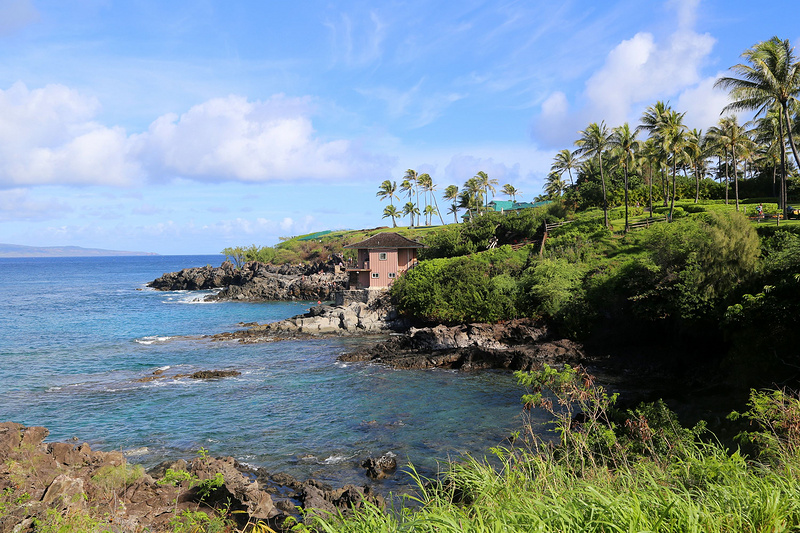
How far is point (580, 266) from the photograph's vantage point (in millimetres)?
40531

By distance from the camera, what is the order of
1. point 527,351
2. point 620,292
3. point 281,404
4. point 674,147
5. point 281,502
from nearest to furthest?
point 281,502 < point 281,404 < point 527,351 < point 620,292 < point 674,147

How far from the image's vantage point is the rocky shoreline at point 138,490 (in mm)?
11625

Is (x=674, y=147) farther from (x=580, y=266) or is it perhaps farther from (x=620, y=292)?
(x=620, y=292)

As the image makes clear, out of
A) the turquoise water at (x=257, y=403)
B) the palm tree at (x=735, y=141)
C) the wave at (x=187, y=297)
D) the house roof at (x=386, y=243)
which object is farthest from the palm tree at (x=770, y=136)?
the wave at (x=187, y=297)

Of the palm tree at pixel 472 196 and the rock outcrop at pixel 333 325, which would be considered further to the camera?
the palm tree at pixel 472 196

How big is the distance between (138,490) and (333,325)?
31847 millimetres

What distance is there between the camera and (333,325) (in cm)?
4588

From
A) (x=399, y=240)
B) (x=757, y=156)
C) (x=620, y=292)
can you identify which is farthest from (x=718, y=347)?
(x=757, y=156)

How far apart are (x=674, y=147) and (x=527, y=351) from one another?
26.3 m

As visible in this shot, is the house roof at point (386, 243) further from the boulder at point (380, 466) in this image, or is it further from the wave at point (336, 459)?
the boulder at point (380, 466)

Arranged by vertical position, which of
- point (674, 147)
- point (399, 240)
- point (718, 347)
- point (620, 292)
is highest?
point (674, 147)

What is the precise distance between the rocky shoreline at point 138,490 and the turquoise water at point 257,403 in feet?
6.14

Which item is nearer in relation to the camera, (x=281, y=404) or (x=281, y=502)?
(x=281, y=502)

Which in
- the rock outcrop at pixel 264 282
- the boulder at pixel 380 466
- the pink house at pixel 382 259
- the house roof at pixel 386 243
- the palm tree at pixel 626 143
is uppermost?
the palm tree at pixel 626 143
